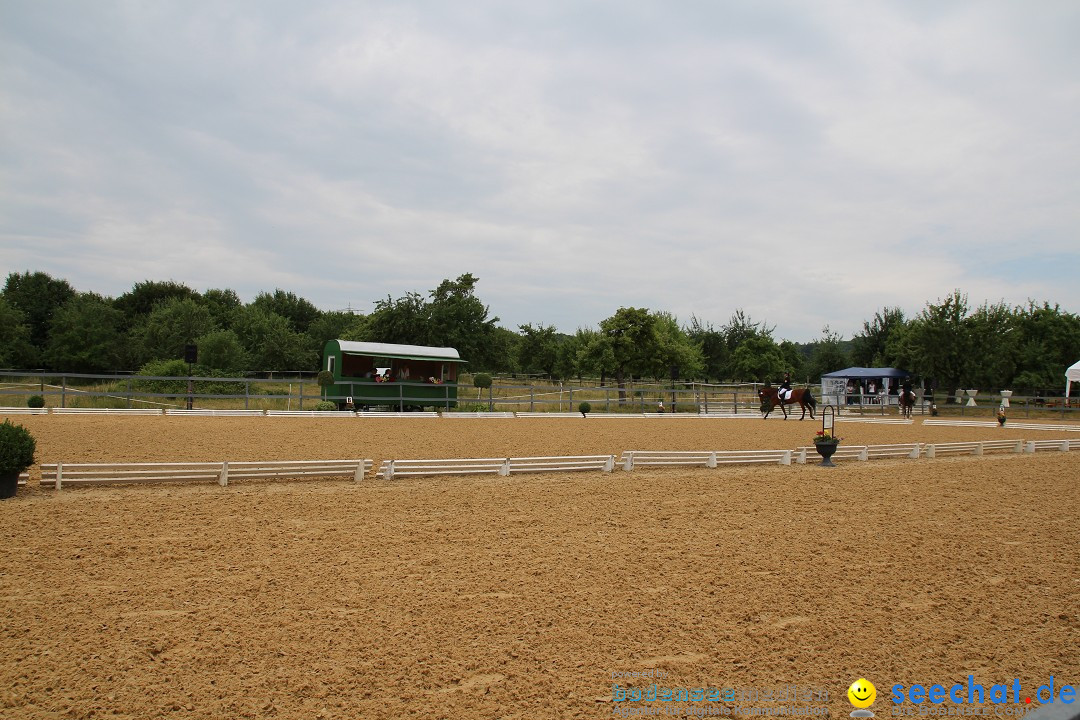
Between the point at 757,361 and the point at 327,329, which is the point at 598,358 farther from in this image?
the point at 327,329

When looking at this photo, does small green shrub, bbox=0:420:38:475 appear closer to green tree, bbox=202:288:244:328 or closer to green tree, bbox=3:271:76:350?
green tree, bbox=202:288:244:328

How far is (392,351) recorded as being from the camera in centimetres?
2739

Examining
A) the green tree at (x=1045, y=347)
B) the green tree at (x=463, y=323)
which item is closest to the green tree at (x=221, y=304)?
the green tree at (x=463, y=323)

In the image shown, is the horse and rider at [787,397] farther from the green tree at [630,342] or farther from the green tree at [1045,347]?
the green tree at [1045,347]

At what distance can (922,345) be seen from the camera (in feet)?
122

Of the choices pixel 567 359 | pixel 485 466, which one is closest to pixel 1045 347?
pixel 567 359

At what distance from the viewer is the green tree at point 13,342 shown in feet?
157

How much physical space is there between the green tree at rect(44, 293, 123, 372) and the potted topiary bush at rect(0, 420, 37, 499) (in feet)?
159

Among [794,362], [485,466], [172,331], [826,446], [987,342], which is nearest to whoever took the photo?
[485,466]

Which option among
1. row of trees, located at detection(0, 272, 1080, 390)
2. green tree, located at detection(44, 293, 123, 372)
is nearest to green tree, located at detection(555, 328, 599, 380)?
row of trees, located at detection(0, 272, 1080, 390)

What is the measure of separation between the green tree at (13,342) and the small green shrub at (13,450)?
47381 millimetres

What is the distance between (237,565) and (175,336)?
164 feet

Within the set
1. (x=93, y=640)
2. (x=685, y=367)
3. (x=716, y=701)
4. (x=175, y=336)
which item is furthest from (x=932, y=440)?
(x=175, y=336)

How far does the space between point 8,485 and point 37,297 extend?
66708 millimetres
